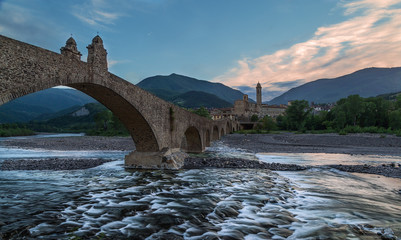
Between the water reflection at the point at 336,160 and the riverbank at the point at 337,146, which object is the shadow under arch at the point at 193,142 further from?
the water reflection at the point at 336,160

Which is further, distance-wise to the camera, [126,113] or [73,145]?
[73,145]

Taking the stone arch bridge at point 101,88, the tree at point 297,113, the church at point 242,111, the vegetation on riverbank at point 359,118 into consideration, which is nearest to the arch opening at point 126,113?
the stone arch bridge at point 101,88

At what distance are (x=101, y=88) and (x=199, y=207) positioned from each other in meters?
7.60

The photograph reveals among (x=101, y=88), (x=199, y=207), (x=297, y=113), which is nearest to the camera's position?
(x=199, y=207)

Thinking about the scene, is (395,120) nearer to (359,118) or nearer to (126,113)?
(359,118)

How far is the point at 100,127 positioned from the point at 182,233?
9054 cm

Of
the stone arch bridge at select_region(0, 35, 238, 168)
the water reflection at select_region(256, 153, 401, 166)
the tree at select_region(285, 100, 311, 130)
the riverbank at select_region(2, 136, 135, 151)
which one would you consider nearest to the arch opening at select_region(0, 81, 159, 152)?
the stone arch bridge at select_region(0, 35, 238, 168)

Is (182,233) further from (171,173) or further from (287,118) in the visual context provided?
(287,118)

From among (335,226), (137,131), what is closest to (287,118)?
(137,131)

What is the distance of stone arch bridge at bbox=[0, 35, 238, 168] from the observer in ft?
24.2

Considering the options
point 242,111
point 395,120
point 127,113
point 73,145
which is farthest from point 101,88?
point 242,111

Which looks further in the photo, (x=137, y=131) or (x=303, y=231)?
(x=137, y=131)

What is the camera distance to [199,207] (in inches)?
322

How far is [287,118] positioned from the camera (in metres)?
84.4
